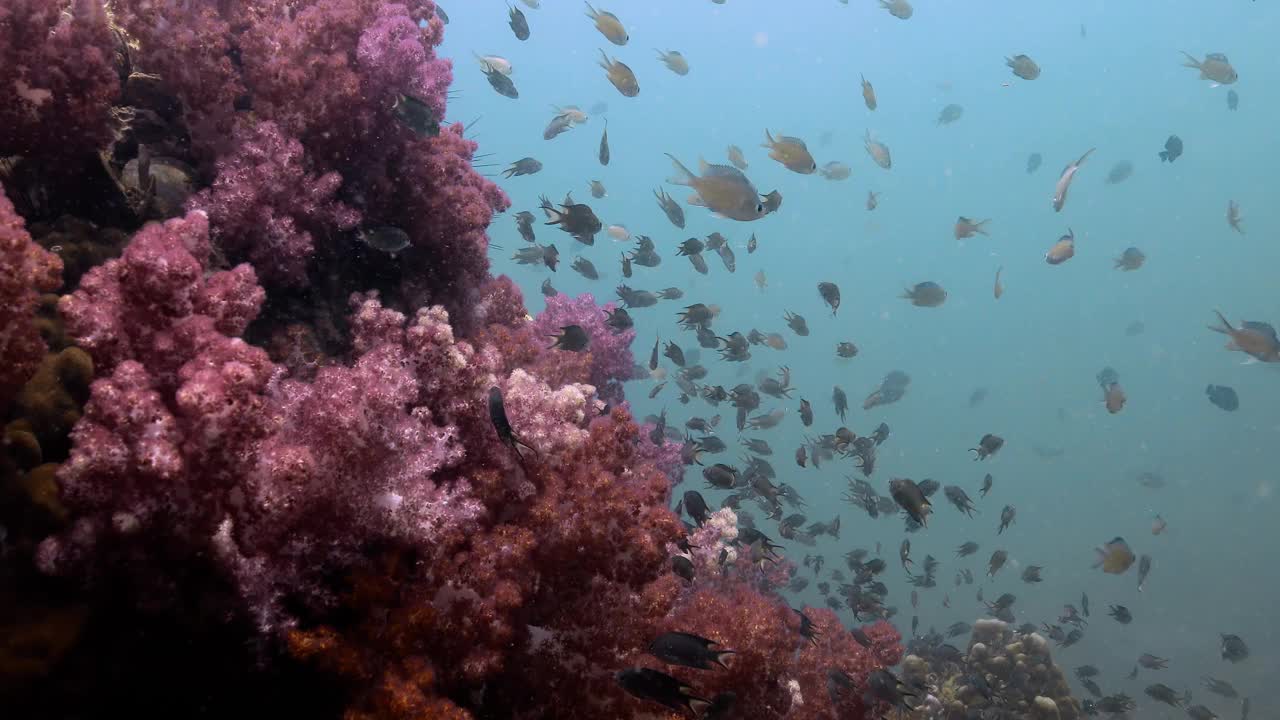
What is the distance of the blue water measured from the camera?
79875 millimetres

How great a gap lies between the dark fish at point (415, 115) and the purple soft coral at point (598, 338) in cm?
349

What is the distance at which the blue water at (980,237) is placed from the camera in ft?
262

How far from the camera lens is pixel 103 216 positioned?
3758 mm

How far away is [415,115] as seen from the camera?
14.3ft

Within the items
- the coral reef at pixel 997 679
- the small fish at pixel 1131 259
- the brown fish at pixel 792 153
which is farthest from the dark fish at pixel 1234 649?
the brown fish at pixel 792 153

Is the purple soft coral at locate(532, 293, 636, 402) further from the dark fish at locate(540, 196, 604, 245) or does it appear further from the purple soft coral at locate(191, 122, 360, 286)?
the purple soft coral at locate(191, 122, 360, 286)

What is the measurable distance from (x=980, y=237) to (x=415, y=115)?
530 ft

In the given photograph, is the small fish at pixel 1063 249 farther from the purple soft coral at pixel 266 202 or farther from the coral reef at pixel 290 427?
the purple soft coral at pixel 266 202

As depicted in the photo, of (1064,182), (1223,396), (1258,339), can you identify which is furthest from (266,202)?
(1223,396)

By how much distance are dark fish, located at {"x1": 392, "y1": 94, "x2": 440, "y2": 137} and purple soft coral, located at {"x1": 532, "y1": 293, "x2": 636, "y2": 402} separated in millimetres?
3485

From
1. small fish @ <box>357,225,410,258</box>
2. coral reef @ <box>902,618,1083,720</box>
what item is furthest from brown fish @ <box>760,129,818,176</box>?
coral reef @ <box>902,618,1083,720</box>

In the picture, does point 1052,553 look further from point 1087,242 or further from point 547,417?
point 1087,242

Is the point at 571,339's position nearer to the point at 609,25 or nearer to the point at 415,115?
the point at 415,115

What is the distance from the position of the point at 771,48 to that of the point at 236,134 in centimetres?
16497
